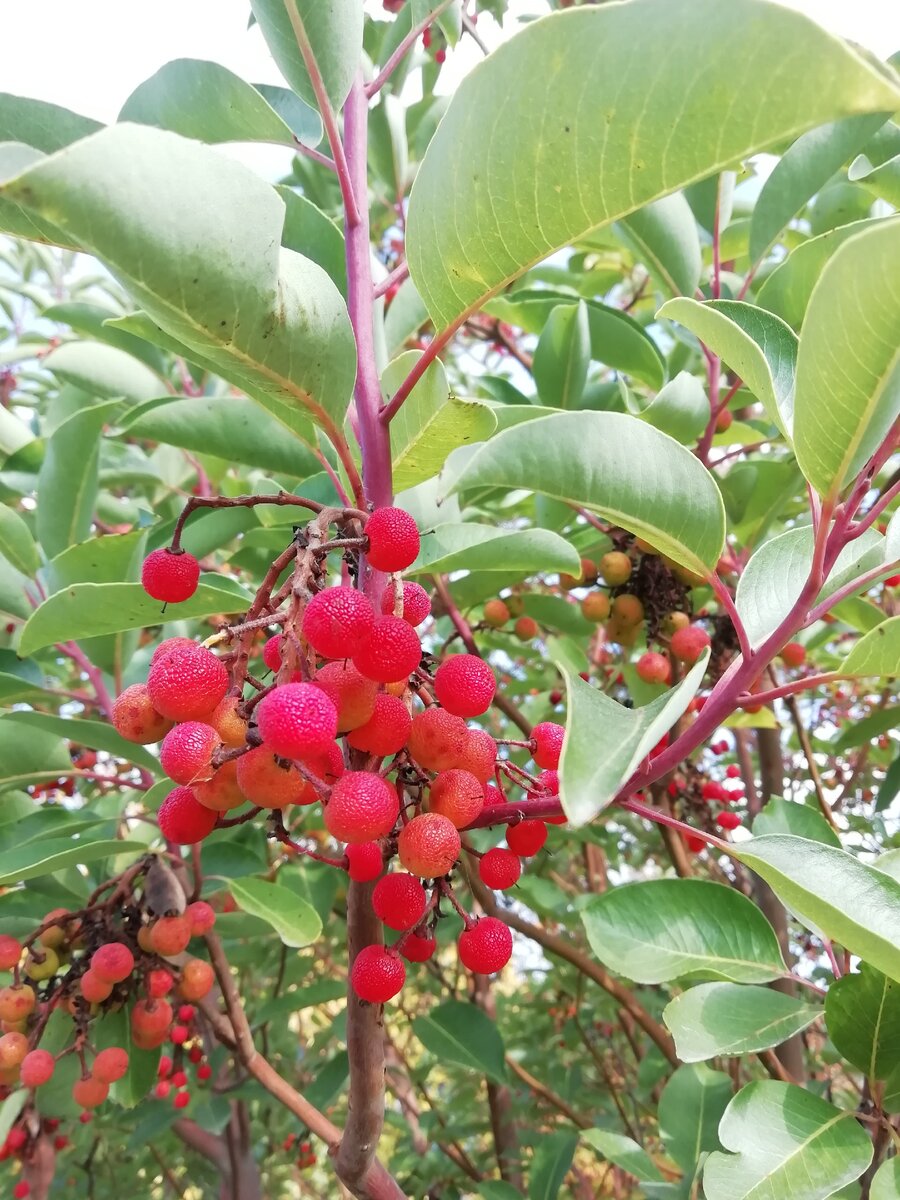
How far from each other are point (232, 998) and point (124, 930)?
23 centimetres

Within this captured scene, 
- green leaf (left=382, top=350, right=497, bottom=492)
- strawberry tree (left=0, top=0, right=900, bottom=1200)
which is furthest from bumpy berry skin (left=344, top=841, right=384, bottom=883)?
green leaf (left=382, top=350, right=497, bottom=492)

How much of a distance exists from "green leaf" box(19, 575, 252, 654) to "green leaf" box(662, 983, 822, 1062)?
77 cm

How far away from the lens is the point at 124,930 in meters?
1.56

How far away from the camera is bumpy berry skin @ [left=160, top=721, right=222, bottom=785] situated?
64cm

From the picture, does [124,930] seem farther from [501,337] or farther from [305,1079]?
[305,1079]

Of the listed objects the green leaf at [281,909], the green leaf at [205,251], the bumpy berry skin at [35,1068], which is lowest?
the bumpy berry skin at [35,1068]

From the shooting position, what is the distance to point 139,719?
2.46 ft

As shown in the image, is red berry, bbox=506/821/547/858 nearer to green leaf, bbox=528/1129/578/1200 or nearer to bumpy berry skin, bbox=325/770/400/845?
bumpy berry skin, bbox=325/770/400/845

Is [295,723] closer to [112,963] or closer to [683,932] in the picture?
[683,932]

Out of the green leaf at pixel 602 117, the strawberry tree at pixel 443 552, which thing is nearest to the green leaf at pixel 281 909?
the strawberry tree at pixel 443 552

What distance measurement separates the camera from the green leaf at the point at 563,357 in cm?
146

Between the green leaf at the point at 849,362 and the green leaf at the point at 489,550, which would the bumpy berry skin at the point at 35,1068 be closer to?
the green leaf at the point at 489,550

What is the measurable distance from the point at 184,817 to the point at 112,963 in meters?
0.92

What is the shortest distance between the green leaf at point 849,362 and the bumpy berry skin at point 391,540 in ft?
1.04
